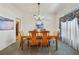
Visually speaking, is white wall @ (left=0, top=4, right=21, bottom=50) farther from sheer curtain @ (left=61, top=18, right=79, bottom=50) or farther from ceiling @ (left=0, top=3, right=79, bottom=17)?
sheer curtain @ (left=61, top=18, right=79, bottom=50)

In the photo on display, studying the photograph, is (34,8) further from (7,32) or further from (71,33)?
(71,33)

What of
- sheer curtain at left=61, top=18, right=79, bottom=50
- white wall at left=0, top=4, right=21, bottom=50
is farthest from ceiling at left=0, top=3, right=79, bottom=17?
sheer curtain at left=61, top=18, right=79, bottom=50

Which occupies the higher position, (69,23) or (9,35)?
(69,23)

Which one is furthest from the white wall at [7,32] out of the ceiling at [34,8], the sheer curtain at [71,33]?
the sheer curtain at [71,33]

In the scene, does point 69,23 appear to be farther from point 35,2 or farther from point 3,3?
point 3,3

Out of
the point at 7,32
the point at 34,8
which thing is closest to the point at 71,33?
the point at 34,8

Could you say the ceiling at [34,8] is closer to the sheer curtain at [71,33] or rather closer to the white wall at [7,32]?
the white wall at [7,32]

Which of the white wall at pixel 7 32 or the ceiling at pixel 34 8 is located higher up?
the ceiling at pixel 34 8

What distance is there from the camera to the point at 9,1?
3051mm

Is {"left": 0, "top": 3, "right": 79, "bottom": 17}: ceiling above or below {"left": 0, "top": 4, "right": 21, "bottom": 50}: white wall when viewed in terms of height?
above

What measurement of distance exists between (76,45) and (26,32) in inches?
44.4

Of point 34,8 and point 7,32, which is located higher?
point 34,8
